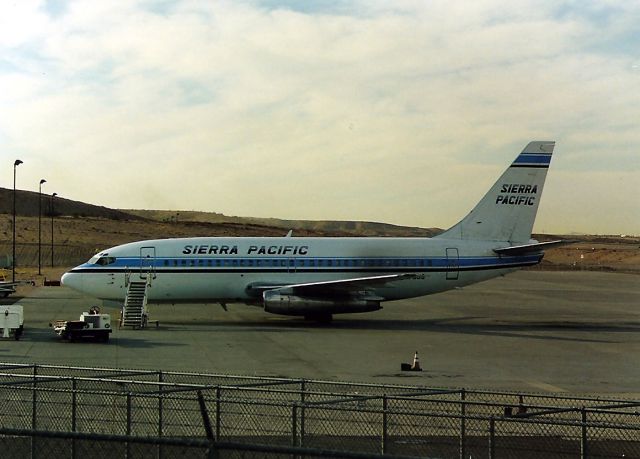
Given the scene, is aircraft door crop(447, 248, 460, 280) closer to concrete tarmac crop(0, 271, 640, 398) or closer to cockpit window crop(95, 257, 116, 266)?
concrete tarmac crop(0, 271, 640, 398)

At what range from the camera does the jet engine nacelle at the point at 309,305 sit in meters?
34.0

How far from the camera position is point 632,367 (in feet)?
78.4

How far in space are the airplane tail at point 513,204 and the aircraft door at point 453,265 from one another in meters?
1.65

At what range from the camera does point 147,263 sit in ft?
116

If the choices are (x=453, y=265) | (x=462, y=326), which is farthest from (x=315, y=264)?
(x=462, y=326)

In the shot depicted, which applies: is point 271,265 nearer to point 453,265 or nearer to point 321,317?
point 321,317

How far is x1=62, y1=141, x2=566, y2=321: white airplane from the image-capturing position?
3497 centimetres

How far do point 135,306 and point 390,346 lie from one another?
11621 mm

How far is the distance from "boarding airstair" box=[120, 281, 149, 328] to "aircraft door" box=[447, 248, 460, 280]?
1330cm

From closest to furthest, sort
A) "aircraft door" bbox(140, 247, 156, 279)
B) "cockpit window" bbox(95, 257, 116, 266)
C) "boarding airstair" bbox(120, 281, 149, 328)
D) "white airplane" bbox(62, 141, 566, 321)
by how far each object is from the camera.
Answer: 1. "boarding airstair" bbox(120, 281, 149, 328)
2. "white airplane" bbox(62, 141, 566, 321)
3. "aircraft door" bbox(140, 247, 156, 279)
4. "cockpit window" bbox(95, 257, 116, 266)

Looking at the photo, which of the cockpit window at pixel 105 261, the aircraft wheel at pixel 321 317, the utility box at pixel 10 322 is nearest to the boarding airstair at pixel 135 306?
the cockpit window at pixel 105 261

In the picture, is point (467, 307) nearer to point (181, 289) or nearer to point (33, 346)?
point (181, 289)

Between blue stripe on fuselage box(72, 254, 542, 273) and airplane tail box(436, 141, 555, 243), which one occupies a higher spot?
airplane tail box(436, 141, 555, 243)

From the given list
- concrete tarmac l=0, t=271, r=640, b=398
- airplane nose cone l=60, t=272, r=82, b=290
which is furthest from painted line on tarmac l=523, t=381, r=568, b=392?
airplane nose cone l=60, t=272, r=82, b=290
